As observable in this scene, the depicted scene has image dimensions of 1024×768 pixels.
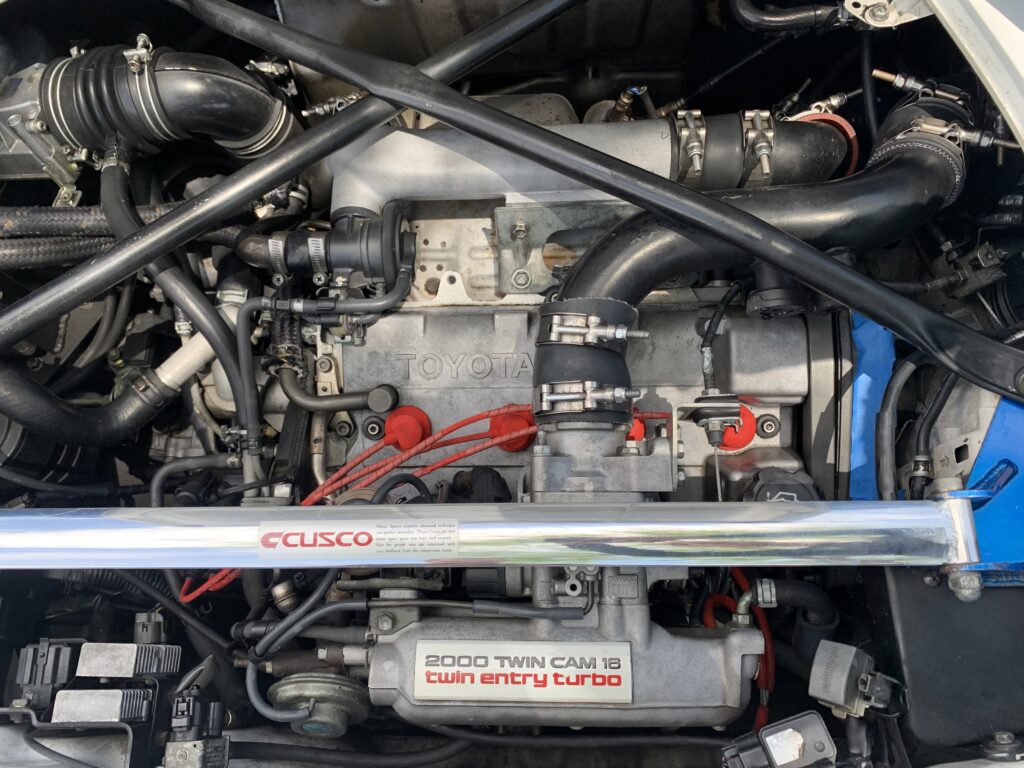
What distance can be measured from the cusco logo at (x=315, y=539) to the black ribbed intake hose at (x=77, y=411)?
0.66 meters

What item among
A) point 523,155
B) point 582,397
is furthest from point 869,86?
point 582,397

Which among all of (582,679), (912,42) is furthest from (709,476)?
(912,42)

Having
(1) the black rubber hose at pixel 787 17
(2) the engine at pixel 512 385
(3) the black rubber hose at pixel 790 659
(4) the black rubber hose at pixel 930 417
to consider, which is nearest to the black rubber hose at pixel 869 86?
(2) the engine at pixel 512 385

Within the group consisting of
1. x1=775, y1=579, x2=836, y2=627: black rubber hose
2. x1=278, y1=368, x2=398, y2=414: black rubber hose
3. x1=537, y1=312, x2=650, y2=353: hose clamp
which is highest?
x1=278, y1=368, x2=398, y2=414: black rubber hose

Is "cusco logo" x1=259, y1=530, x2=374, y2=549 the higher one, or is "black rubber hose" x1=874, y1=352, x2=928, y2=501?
"black rubber hose" x1=874, y1=352, x2=928, y2=501

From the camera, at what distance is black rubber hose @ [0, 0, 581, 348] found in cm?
112

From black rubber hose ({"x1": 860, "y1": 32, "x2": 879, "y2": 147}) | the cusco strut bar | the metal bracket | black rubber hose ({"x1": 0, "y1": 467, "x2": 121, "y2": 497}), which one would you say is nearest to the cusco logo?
the cusco strut bar

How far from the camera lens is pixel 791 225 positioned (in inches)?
45.6

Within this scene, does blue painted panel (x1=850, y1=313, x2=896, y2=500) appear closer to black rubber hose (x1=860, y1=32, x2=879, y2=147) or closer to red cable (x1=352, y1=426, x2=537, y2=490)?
black rubber hose (x1=860, y1=32, x2=879, y2=147)

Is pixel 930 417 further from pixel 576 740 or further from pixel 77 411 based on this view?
pixel 77 411

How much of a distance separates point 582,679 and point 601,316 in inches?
25.0

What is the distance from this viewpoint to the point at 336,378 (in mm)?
1565

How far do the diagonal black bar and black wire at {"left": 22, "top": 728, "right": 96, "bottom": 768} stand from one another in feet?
4.29

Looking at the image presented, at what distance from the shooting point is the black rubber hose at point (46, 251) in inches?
52.8
